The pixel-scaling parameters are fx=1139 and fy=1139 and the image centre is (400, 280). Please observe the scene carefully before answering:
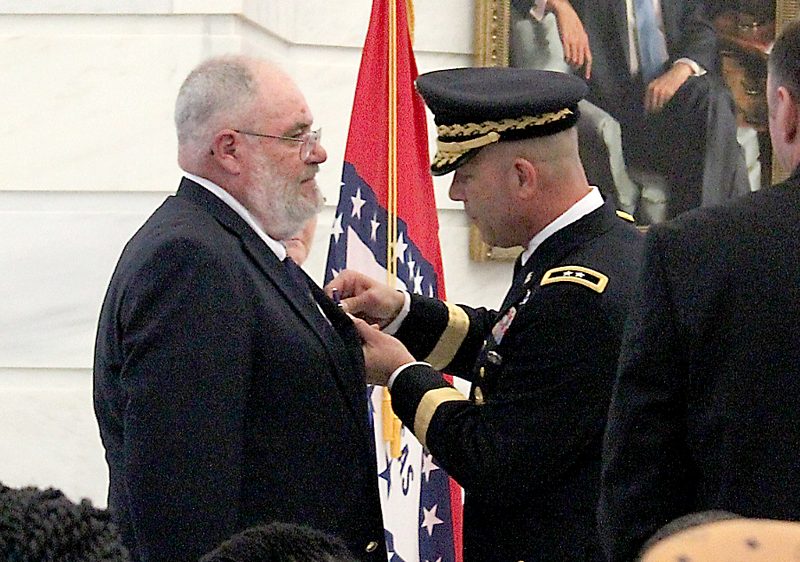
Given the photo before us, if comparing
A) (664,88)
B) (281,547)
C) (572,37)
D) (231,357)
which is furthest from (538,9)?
(281,547)

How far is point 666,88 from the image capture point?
421cm

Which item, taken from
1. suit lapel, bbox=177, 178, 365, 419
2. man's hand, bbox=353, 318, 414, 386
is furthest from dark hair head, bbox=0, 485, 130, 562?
man's hand, bbox=353, 318, 414, 386

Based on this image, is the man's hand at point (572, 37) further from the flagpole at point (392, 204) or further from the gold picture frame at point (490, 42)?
the flagpole at point (392, 204)

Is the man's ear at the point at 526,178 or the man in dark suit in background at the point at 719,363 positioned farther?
the man's ear at the point at 526,178

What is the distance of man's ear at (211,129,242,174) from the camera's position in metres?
2.30

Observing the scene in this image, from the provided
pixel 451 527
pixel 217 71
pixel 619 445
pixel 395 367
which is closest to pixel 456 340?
pixel 395 367

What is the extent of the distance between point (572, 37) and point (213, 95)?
2.20 metres

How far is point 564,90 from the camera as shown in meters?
2.47

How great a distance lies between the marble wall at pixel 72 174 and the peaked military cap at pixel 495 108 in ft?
3.50

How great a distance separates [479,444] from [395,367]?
0.30 meters

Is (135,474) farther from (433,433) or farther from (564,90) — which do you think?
(564,90)

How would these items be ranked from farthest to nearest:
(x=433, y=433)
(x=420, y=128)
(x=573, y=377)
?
(x=420, y=128) → (x=433, y=433) → (x=573, y=377)

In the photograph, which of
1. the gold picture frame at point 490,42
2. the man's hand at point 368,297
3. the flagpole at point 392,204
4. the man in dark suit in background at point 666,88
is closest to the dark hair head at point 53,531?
the man's hand at point 368,297

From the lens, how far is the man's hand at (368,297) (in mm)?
2773
